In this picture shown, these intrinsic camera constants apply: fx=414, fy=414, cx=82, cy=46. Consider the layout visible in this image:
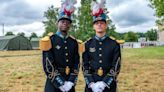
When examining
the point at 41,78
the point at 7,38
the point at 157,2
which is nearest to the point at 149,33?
the point at 7,38

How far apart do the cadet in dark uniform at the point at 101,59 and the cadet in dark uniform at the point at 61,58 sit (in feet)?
0.49

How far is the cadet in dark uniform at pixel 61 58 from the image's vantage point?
188 inches

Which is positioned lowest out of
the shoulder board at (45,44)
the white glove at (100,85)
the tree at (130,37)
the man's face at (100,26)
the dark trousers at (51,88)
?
the tree at (130,37)

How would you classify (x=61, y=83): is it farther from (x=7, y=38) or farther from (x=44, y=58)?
(x=7, y=38)

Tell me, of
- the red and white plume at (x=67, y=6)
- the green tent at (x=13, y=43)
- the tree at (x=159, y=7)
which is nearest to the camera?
the red and white plume at (x=67, y=6)

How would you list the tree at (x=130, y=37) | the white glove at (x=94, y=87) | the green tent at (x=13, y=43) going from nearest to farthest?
1. the white glove at (x=94, y=87)
2. the green tent at (x=13, y=43)
3. the tree at (x=130, y=37)

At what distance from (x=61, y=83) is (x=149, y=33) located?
11007 cm

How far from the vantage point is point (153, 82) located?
10695 mm

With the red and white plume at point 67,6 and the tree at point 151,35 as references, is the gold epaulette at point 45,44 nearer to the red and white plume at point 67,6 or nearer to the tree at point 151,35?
the red and white plume at point 67,6

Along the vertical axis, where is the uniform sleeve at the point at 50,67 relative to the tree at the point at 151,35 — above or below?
above

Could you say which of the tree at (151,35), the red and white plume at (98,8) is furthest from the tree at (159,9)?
the tree at (151,35)

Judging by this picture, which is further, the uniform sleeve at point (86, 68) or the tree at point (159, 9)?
the tree at point (159, 9)

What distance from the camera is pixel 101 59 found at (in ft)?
16.0

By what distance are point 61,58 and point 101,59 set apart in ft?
1.55
